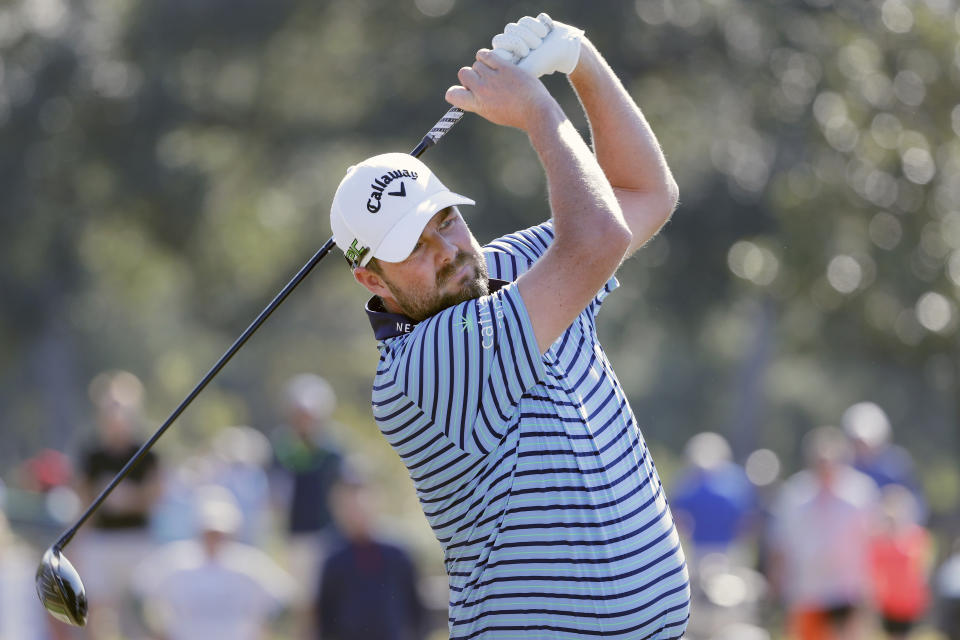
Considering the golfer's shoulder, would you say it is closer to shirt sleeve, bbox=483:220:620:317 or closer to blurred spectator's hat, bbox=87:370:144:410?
shirt sleeve, bbox=483:220:620:317

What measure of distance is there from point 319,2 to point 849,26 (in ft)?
27.1

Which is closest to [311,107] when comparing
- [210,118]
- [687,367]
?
[210,118]

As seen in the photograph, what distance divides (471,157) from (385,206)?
18.2m

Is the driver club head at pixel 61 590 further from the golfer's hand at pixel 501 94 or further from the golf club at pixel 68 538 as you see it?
the golfer's hand at pixel 501 94


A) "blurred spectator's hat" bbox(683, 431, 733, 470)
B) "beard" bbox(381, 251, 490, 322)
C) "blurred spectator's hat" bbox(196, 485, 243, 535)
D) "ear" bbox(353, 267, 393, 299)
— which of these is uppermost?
"ear" bbox(353, 267, 393, 299)

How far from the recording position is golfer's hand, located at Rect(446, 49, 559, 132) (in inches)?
131

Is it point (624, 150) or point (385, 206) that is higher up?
point (385, 206)

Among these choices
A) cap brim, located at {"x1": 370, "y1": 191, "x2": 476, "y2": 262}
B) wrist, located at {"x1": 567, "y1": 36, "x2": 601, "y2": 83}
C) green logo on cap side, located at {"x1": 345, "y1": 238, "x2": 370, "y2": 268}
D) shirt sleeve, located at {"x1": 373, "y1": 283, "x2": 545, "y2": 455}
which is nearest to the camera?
shirt sleeve, located at {"x1": 373, "y1": 283, "x2": 545, "y2": 455}

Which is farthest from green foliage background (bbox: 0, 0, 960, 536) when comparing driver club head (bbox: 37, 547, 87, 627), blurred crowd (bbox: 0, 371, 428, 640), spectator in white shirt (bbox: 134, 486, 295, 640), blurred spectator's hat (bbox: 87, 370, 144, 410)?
driver club head (bbox: 37, 547, 87, 627)

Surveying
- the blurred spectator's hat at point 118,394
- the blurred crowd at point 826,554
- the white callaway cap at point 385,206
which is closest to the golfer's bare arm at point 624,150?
the white callaway cap at point 385,206

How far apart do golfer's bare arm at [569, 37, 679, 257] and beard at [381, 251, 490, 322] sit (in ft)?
2.18

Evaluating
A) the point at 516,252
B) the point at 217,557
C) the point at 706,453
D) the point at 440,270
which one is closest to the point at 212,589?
the point at 217,557

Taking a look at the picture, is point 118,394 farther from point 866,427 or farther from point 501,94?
point 501,94

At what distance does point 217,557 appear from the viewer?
9047 mm
